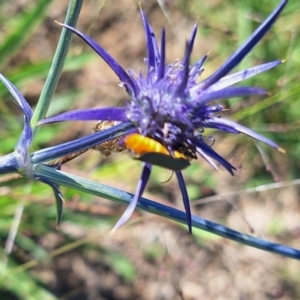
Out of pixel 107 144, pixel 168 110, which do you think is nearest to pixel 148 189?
pixel 107 144

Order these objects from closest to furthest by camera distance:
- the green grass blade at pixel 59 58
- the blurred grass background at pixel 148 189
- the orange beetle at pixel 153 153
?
the orange beetle at pixel 153 153 < the green grass blade at pixel 59 58 < the blurred grass background at pixel 148 189

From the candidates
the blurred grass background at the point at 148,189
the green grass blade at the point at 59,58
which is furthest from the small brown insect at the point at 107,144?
the blurred grass background at the point at 148,189

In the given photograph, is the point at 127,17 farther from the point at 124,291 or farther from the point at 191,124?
the point at 191,124

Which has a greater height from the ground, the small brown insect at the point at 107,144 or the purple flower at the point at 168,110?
the purple flower at the point at 168,110

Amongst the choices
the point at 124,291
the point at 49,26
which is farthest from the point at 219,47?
the point at 124,291

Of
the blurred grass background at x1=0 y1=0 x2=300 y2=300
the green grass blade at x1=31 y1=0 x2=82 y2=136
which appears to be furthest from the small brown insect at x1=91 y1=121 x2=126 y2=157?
the blurred grass background at x1=0 y1=0 x2=300 y2=300

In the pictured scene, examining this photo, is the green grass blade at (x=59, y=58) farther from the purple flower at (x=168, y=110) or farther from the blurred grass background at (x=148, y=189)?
the blurred grass background at (x=148, y=189)
